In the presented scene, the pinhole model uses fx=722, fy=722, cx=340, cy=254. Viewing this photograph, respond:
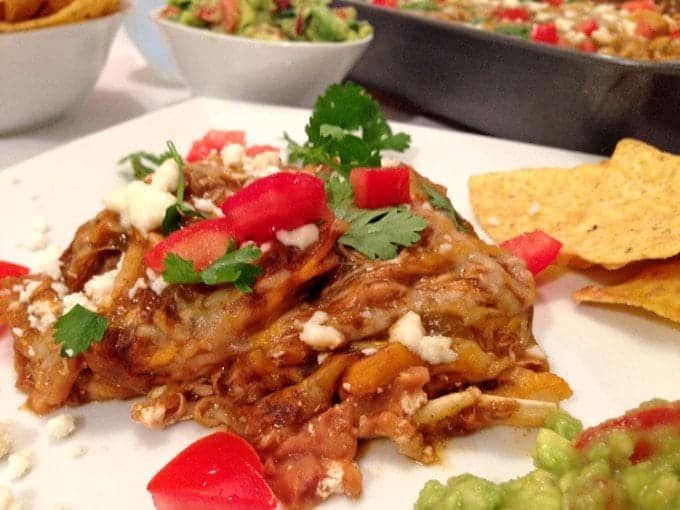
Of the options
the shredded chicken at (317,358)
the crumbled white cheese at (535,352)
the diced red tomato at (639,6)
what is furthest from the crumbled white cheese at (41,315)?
the diced red tomato at (639,6)

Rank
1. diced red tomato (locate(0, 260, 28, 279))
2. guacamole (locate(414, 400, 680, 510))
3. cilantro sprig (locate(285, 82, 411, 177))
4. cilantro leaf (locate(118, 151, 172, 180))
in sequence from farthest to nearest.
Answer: cilantro leaf (locate(118, 151, 172, 180)), cilantro sprig (locate(285, 82, 411, 177)), diced red tomato (locate(0, 260, 28, 279)), guacamole (locate(414, 400, 680, 510))

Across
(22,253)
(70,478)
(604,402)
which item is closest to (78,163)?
(22,253)

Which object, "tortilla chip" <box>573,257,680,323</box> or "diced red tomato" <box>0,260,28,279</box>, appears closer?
"tortilla chip" <box>573,257,680,323</box>

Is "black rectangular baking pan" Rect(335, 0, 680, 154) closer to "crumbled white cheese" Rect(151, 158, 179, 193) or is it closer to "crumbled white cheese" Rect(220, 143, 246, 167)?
"crumbled white cheese" Rect(220, 143, 246, 167)

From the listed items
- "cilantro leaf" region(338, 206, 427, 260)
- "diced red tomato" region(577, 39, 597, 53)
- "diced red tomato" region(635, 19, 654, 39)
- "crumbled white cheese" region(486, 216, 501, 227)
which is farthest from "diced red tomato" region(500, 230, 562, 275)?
"diced red tomato" region(635, 19, 654, 39)

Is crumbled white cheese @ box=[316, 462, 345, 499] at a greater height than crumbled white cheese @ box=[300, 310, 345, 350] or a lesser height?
lesser

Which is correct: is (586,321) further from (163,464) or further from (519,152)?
(163,464)
